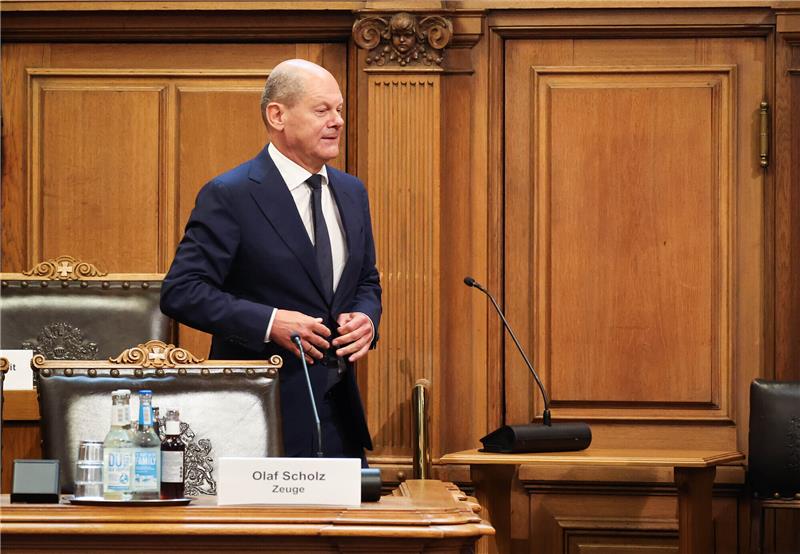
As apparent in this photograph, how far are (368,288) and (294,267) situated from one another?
216 mm

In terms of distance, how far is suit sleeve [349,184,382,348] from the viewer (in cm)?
285

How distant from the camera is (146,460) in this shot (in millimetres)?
1851

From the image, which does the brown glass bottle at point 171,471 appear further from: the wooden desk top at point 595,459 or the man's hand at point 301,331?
the wooden desk top at point 595,459

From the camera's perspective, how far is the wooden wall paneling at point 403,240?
13.5 ft

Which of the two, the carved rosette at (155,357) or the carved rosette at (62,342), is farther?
the carved rosette at (62,342)

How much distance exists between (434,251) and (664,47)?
102 cm

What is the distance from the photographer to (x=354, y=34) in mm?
4203

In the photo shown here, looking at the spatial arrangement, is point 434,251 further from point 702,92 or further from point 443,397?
point 702,92

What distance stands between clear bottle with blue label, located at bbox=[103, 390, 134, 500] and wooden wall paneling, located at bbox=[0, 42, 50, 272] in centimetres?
263

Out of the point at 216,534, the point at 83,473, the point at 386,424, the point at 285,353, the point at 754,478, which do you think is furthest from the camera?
the point at 386,424

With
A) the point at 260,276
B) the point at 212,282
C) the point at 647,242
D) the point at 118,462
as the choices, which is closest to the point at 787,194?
the point at 647,242

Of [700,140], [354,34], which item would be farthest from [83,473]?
[700,140]

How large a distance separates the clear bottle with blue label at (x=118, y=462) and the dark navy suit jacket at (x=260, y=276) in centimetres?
79

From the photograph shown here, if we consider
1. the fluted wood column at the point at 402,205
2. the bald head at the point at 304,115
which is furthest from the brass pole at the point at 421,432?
the bald head at the point at 304,115
